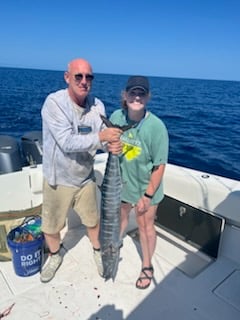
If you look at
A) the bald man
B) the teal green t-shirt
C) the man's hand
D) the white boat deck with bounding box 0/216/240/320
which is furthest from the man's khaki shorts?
the man's hand

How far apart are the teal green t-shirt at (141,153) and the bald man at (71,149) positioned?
0.83 ft

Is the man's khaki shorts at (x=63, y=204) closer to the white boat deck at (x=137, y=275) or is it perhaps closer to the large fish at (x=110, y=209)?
the large fish at (x=110, y=209)

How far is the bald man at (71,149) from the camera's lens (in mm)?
2207

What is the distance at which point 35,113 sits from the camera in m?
15.1

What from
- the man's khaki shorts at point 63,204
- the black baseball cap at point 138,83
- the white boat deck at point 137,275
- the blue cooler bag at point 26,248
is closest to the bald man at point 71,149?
the man's khaki shorts at point 63,204

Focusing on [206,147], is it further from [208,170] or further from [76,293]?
[76,293]

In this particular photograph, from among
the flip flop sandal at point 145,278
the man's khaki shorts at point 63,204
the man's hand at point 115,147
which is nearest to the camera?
the man's hand at point 115,147

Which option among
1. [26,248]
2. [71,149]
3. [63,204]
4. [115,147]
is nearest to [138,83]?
[115,147]

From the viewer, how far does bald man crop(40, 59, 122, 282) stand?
2207 millimetres

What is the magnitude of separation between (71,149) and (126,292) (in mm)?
1430

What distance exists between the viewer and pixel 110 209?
232cm

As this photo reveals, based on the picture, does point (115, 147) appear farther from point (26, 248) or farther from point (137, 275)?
point (137, 275)

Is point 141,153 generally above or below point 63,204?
above

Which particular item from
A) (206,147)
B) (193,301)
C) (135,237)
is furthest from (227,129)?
(193,301)
